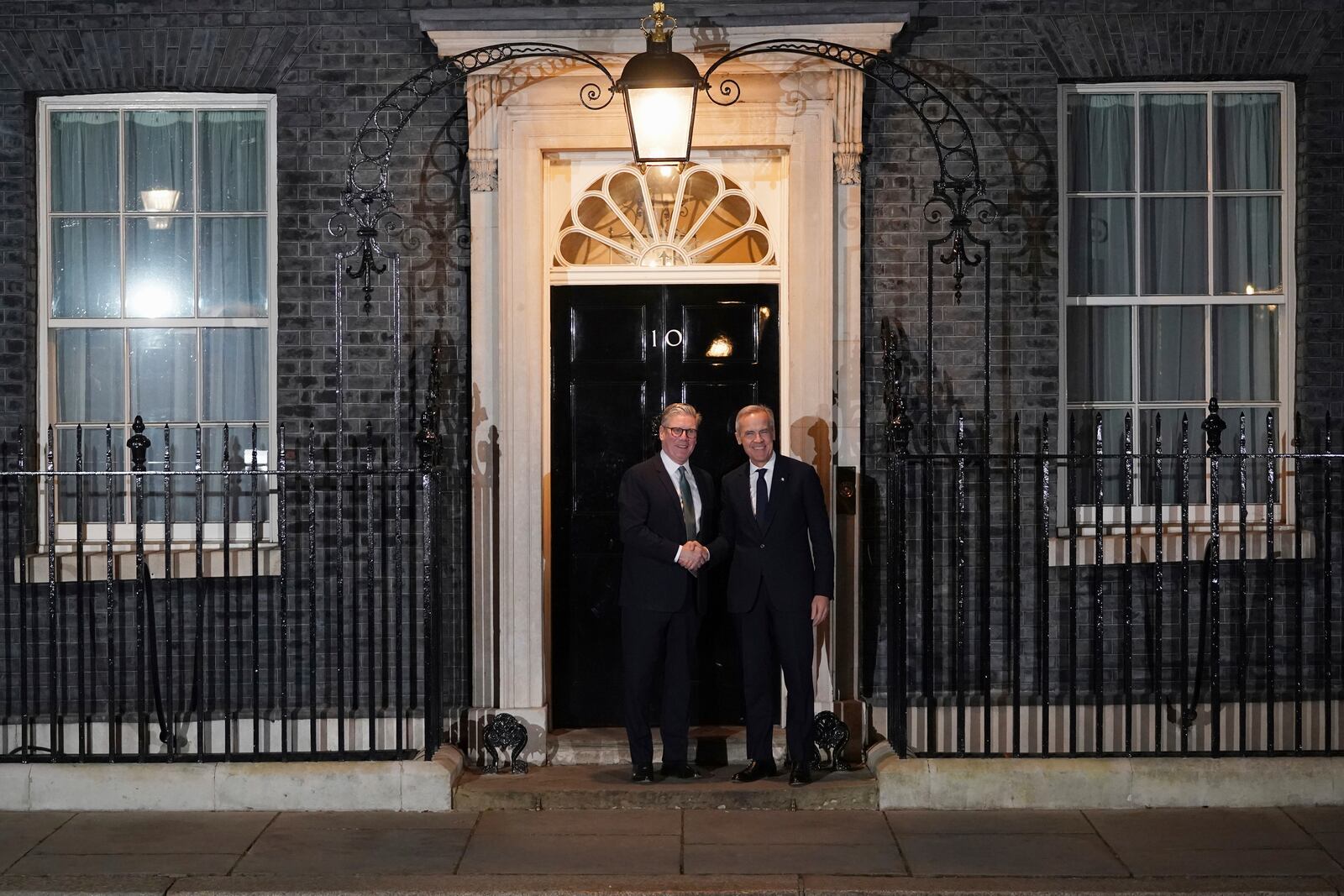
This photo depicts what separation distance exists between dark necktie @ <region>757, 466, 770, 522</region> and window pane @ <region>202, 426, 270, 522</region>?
8.64 ft

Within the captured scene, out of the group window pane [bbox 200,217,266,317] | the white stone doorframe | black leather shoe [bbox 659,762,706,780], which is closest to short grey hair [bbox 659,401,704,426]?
the white stone doorframe

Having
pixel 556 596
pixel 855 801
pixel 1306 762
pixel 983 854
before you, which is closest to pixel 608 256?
pixel 556 596

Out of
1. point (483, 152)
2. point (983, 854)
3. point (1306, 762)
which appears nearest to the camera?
point (983, 854)

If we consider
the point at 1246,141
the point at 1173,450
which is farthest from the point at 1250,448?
the point at 1246,141

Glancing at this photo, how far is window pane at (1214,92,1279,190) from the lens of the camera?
8227mm

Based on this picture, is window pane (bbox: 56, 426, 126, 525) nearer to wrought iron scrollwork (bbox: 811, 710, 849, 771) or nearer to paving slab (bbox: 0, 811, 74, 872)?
paving slab (bbox: 0, 811, 74, 872)

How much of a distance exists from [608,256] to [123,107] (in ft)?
8.70

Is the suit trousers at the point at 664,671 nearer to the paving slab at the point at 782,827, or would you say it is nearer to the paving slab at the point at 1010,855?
the paving slab at the point at 782,827

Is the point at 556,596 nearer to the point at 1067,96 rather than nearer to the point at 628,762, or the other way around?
the point at 628,762

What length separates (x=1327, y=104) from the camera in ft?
26.5

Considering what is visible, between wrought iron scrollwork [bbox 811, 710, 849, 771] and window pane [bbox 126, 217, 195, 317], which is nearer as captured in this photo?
wrought iron scrollwork [bbox 811, 710, 849, 771]

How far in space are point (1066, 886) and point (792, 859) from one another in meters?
1.10

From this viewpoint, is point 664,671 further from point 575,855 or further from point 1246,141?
point 1246,141

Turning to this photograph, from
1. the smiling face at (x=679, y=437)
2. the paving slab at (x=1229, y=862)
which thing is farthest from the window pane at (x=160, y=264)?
the paving slab at (x=1229, y=862)
